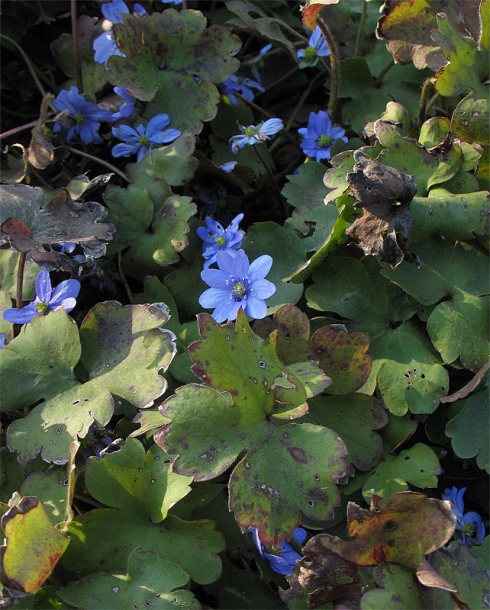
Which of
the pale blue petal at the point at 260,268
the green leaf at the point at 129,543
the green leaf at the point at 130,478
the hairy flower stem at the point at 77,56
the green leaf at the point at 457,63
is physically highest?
the green leaf at the point at 457,63

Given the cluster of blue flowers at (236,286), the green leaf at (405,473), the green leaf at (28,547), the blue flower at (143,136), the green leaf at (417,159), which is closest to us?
the green leaf at (28,547)

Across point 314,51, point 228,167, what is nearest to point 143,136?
point 228,167

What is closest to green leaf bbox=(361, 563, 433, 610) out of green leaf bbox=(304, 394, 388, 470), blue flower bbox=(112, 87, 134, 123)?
green leaf bbox=(304, 394, 388, 470)

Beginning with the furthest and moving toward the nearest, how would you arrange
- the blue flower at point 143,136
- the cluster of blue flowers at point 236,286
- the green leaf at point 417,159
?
the blue flower at point 143,136, the green leaf at point 417,159, the cluster of blue flowers at point 236,286

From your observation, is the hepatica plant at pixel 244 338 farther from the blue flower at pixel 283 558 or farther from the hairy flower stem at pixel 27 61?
the hairy flower stem at pixel 27 61

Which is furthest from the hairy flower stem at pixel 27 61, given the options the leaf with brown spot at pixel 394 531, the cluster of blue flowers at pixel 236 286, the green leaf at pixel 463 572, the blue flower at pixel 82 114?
the green leaf at pixel 463 572

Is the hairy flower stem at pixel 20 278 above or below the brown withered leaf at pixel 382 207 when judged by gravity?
below

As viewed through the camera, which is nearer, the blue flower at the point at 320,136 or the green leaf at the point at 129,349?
the green leaf at the point at 129,349

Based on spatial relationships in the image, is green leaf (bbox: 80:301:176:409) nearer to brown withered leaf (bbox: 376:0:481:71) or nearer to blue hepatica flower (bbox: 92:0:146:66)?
blue hepatica flower (bbox: 92:0:146:66)
